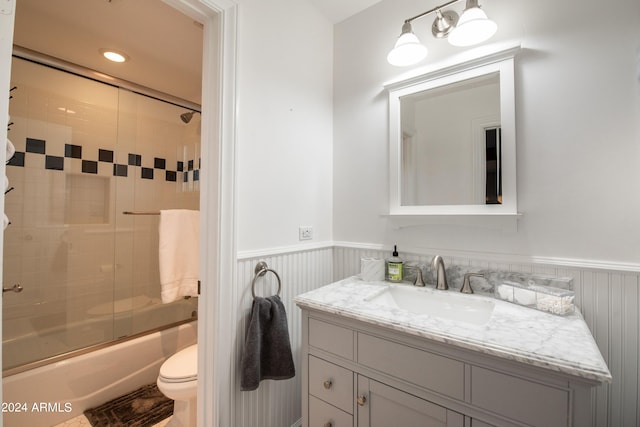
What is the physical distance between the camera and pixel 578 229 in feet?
3.62

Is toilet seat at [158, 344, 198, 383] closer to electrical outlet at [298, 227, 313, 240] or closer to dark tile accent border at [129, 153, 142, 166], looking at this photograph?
electrical outlet at [298, 227, 313, 240]

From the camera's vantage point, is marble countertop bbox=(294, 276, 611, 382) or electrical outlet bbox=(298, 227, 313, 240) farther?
electrical outlet bbox=(298, 227, 313, 240)

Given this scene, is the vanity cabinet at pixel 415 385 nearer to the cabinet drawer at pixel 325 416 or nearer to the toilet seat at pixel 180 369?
the cabinet drawer at pixel 325 416

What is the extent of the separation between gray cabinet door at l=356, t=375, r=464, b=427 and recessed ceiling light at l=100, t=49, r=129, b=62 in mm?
2501

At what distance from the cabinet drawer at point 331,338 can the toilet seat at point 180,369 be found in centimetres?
80

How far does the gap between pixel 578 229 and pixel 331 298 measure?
1045 millimetres

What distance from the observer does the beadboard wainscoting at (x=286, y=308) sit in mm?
1259

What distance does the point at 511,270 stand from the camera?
1234 millimetres

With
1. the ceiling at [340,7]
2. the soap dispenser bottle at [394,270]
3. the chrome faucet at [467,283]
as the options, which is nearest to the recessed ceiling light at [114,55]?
the ceiling at [340,7]

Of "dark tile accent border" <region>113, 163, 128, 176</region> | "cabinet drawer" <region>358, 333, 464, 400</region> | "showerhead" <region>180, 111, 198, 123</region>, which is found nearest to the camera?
"cabinet drawer" <region>358, 333, 464, 400</region>

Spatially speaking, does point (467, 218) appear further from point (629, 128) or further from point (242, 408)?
Result: point (242, 408)

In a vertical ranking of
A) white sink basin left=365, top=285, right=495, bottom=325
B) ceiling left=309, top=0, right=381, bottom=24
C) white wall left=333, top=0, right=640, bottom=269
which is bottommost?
white sink basin left=365, top=285, right=495, bottom=325

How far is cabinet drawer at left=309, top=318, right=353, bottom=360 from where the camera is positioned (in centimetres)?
107

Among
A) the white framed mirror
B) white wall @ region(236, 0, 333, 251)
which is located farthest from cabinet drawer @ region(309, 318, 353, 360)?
the white framed mirror
